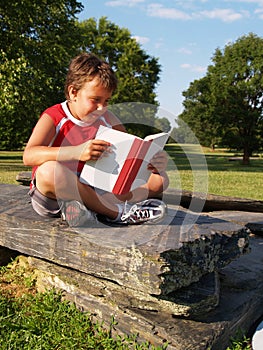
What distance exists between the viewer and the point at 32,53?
16.8 meters

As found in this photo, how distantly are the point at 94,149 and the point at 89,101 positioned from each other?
55cm

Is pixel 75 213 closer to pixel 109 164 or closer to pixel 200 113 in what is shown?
pixel 109 164

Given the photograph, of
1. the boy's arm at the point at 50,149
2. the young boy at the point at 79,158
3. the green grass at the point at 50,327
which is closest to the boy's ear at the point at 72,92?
the young boy at the point at 79,158

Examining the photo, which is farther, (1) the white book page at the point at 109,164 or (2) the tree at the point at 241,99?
(2) the tree at the point at 241,99

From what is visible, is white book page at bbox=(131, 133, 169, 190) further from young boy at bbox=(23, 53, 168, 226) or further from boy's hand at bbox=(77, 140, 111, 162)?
boy's hand at bbox=(77, 140, 111, 162)

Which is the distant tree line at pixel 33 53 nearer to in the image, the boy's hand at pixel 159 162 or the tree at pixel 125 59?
the boy's hand at pixel 159 162

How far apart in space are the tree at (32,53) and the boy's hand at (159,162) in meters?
12.7

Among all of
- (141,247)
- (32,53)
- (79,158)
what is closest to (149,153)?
(79,158)

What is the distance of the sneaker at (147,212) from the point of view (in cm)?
285

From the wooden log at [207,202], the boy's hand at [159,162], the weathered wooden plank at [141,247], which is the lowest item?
the wooden log at [207,202]

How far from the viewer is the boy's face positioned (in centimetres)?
312

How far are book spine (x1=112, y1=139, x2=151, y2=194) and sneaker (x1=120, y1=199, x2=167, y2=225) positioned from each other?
0.54ft

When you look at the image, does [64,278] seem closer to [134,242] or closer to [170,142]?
[134,242]

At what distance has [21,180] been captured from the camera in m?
5.76
